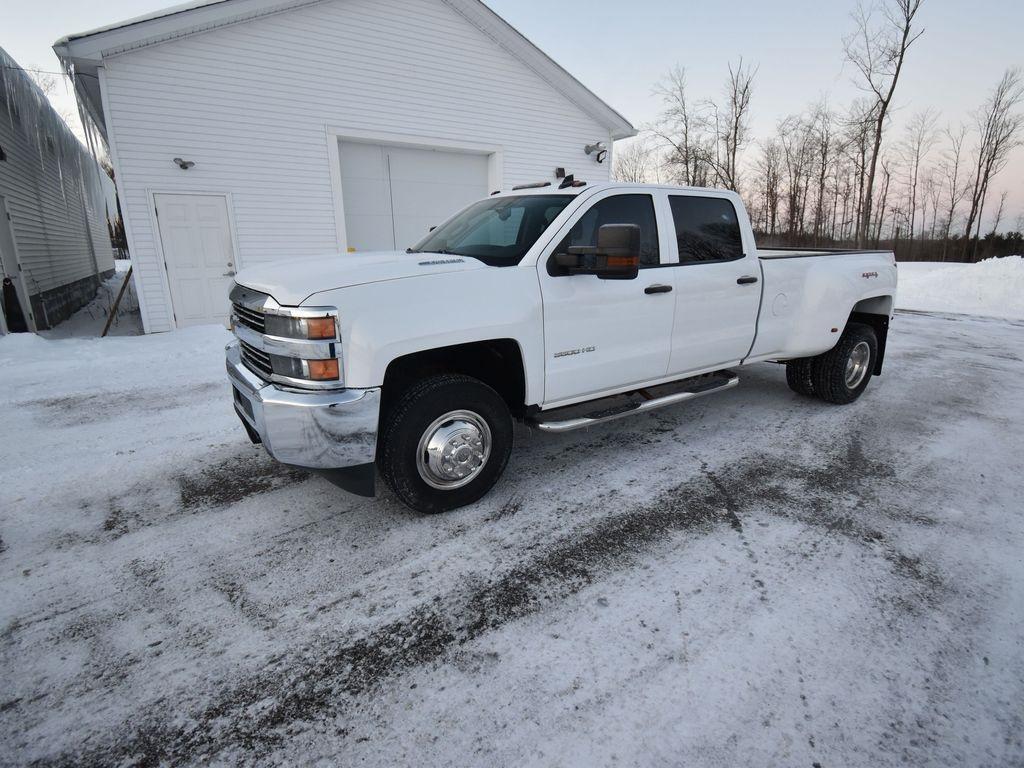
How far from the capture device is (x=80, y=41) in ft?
25.8

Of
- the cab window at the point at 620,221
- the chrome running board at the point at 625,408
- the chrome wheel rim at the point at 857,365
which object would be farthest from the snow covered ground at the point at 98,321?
the chrome wheel rim at the point at 857,365

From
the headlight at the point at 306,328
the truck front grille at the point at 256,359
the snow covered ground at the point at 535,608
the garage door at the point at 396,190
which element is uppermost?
the garage door at the point at 396,190

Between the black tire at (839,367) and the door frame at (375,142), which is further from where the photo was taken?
the door frame at (375,142)

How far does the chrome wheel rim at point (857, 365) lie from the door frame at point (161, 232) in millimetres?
9850

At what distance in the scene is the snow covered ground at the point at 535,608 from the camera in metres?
1.83

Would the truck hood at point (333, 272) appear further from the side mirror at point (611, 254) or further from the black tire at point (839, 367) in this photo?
the black tire at point (839, 367)

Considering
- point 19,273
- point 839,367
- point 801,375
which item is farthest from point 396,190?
point 839,367

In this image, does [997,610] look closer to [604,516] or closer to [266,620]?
[604,516]

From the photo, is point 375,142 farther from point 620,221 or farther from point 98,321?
point 620,221

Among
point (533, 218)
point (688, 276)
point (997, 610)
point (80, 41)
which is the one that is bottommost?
point (997, 610)

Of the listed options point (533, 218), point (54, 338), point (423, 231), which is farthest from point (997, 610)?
point (54, 338)

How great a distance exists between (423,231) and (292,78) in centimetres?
359

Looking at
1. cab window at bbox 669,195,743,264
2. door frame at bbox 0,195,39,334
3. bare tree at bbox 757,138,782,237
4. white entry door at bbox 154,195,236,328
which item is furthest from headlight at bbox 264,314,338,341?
bare tree at bbox 757,138,782,237

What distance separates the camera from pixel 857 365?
5.48 m
